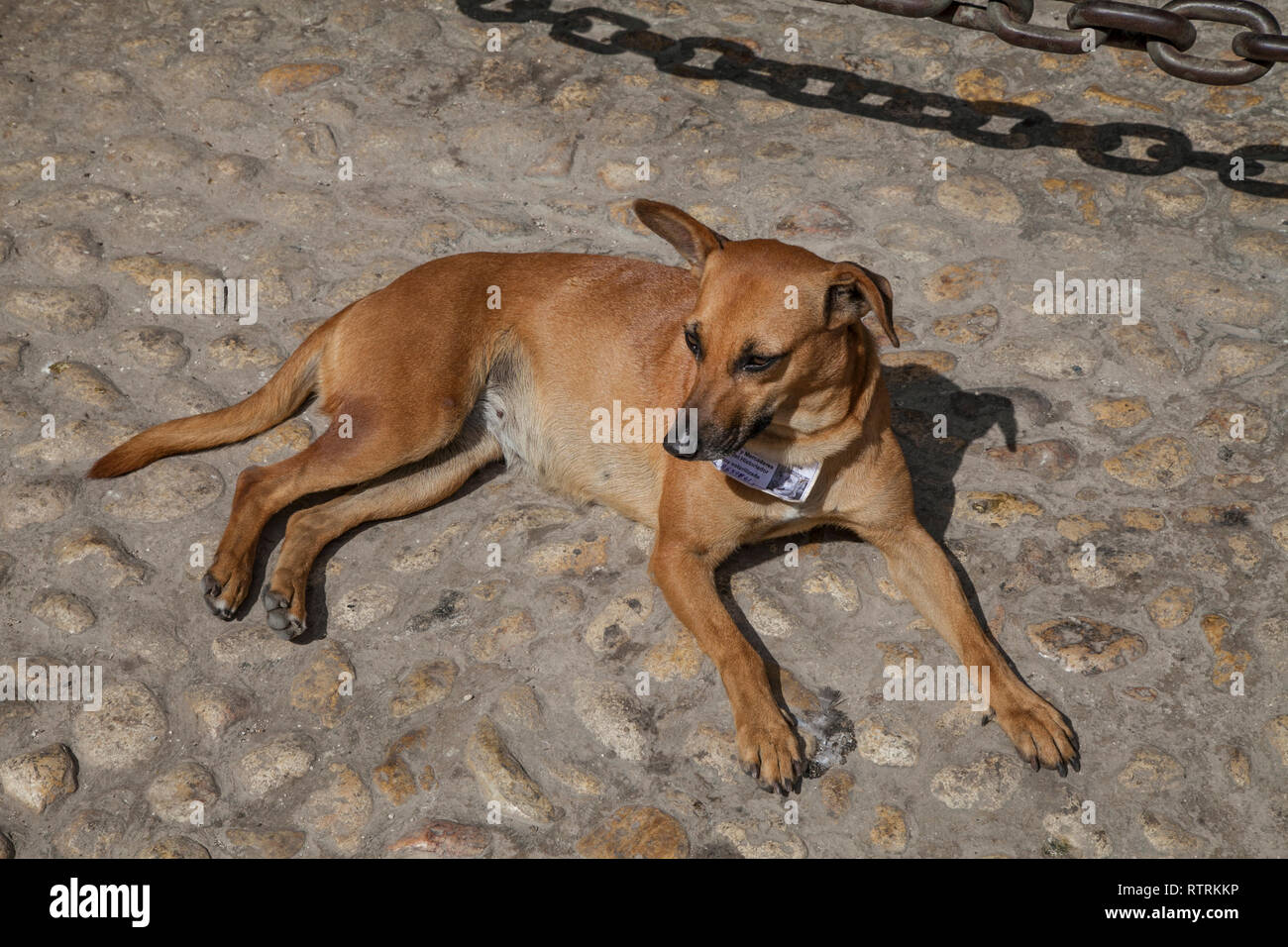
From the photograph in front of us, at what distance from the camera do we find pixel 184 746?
4.05m

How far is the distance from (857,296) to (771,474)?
0.77m

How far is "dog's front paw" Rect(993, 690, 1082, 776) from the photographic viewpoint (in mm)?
3926

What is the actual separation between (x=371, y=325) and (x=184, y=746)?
6.54 ft

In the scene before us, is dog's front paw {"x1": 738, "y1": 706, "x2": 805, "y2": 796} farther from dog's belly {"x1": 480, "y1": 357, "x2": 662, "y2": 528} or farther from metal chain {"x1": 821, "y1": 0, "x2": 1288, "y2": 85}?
metal chain {"x1": 821, "y1": 0, "x2": 1288, "y2": 85}

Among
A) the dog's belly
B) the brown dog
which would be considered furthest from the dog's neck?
the dog's belly

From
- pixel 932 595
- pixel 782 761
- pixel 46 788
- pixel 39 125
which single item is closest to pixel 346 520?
pixel 46 788

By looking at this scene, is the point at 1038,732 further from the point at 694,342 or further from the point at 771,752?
the point at 694,342

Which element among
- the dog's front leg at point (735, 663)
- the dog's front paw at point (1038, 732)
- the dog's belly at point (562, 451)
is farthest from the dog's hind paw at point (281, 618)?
the dog's front paw at point (1038, 732)

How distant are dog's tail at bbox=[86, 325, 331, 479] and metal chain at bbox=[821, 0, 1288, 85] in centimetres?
285

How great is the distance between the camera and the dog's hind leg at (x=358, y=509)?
4473mm

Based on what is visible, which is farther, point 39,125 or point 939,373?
point 39,125

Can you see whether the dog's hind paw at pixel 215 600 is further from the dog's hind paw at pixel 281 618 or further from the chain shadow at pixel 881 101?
the chain shadow at pixel 881 101

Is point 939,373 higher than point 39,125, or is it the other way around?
point 39,125

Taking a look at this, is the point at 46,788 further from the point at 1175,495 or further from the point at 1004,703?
the point at 1175,495
